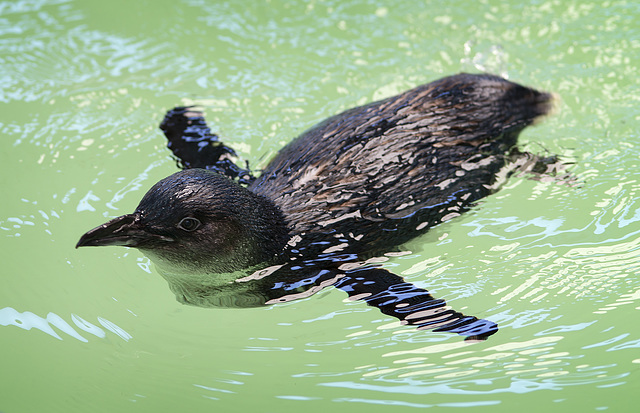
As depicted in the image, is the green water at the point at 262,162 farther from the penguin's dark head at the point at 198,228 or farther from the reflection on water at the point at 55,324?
the penguin's dark head at the point at 198,228

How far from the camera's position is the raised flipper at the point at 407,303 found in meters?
3.44

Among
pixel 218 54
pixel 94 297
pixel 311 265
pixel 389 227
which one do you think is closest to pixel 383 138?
A: pixel 389 227

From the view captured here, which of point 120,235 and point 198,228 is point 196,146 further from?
point 120,235

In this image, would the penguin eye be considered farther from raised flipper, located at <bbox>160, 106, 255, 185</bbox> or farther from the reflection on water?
raised flipper, located at <bbox>160, 106, 255, 185</bbox>

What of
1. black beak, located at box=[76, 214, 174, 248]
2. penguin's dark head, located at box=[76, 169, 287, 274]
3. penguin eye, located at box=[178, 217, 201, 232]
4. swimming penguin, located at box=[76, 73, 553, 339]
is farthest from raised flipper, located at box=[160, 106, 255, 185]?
black beak, located at box=[76, 214, 174, 248]

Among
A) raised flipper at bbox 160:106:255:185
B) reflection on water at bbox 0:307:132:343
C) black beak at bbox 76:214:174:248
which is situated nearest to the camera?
black beak at bbox 76:214:174:248

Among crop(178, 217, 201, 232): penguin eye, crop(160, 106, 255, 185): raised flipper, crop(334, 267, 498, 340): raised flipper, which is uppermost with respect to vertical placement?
crop(160, 106, 255, 185): raised flipper

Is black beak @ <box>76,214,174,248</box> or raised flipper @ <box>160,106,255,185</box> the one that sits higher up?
raised flipper @ <box>160,106,255,185</box>

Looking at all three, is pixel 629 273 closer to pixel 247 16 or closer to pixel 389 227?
pixel 389 227

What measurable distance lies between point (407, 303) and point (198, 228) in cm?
115

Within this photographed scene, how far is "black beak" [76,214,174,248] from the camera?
10.5 ft

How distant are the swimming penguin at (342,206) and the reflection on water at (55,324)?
0.39 m

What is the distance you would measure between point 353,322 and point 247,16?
3.81 meters

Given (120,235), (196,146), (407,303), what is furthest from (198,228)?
(196,146)
